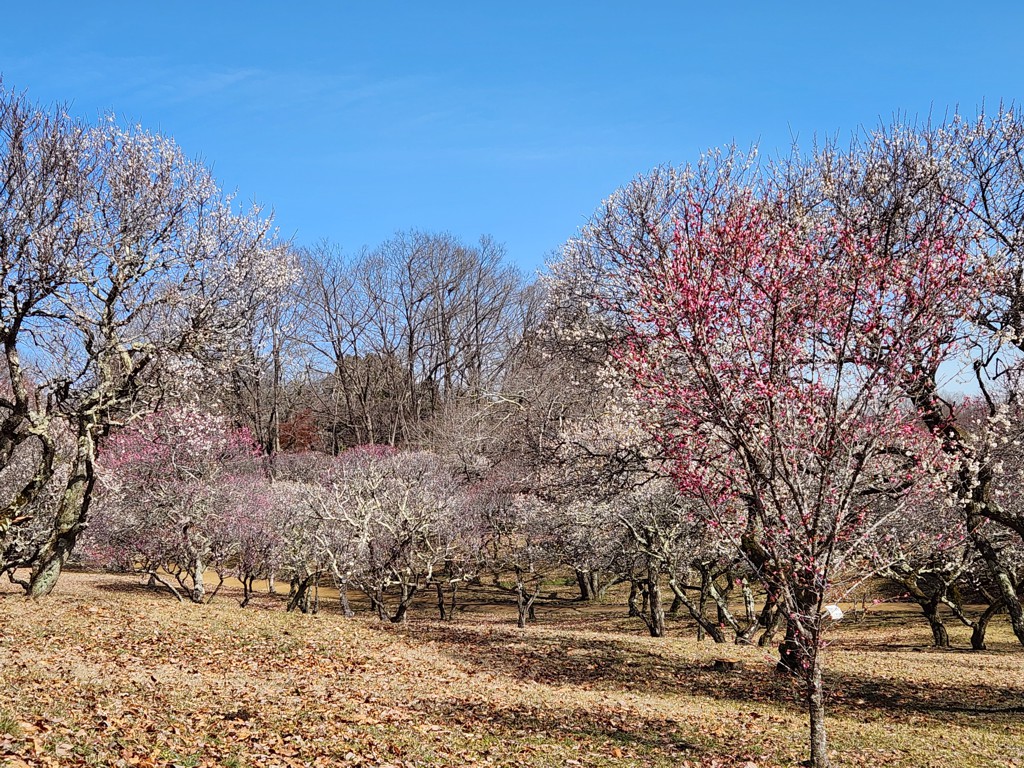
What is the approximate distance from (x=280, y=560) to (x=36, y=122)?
13.9 m

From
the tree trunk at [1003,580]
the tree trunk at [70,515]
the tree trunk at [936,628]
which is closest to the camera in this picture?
the tree trunk at [1003,580]

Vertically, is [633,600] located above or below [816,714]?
below

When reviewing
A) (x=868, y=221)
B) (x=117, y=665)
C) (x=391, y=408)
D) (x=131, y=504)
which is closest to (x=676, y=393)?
(x=868, y=221)

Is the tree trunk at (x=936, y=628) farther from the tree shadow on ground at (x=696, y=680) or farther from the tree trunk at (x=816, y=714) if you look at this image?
the tree trunk at (x=816, y=714)

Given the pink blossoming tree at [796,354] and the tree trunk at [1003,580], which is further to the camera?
the tree trunk at [1003,580]

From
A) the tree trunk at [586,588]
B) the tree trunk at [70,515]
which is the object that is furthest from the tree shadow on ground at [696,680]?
the tree trunk at [586,588]

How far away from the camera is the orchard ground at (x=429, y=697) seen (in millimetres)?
Answer: 7750

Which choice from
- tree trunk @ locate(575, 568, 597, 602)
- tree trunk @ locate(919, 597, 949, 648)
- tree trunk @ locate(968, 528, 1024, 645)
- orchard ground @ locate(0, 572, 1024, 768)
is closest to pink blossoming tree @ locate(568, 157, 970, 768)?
orchard ground @ locate(0, 572, 1024, 768)

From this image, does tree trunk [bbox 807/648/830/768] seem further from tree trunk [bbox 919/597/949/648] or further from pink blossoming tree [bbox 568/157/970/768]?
tree trunk [bbox 919/597/949/648]

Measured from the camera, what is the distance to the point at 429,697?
11125mm

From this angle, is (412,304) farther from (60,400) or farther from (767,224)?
(767,224)

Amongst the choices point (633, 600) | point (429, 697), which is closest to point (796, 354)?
point (429, 697)

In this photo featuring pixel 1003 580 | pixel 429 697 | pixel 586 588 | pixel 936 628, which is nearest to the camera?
pixel 429 697

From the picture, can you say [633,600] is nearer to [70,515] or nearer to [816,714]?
[70,515]
